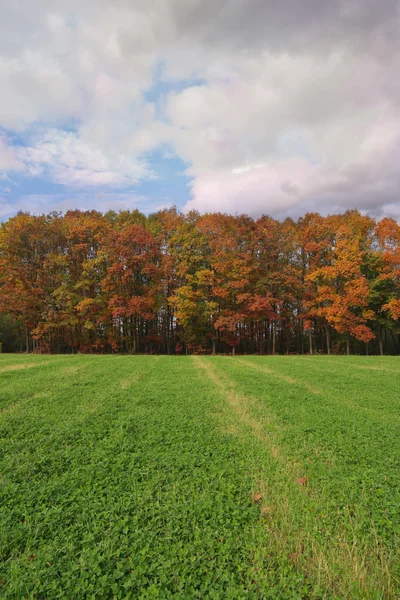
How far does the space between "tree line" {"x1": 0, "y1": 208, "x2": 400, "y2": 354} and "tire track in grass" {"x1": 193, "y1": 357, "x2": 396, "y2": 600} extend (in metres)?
25.1

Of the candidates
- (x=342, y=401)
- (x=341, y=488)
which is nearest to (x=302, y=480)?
(x=341, y=488)

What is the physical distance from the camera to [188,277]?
3017cm

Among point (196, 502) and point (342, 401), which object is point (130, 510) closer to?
point (196, 502)

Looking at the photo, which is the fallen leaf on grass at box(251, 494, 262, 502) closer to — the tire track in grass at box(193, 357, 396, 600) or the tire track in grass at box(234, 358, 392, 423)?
the tire track in grass at box(193, 357, 396, 600)

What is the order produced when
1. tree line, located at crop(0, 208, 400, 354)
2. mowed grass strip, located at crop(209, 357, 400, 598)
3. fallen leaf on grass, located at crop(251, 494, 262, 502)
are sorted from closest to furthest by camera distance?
mowed grass strip, located at crop(209, 357, 400, 598)
fallen leaf on grass, located at crop(251, 494, 262, 502)
tree line, located at crop(0, 208, 400, 354)

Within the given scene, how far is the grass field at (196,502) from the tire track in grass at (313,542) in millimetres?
13

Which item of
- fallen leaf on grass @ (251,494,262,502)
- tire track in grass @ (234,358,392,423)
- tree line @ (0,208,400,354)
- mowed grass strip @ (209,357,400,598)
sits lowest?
tire track in grass @ (234,358,392,423)

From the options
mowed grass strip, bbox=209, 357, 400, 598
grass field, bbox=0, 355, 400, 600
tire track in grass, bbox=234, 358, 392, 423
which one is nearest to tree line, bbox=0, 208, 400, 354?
tire track in grass, bbox=234, 358, 392, 423

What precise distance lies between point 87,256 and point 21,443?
1156 inches

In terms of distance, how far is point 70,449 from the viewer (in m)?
4.81

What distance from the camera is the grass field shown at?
252cm

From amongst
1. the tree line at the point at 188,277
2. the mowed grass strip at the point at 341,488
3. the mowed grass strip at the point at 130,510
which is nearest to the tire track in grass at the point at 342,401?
the mowed grass strip at the point at 341,488

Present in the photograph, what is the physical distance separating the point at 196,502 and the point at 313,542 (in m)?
1.27

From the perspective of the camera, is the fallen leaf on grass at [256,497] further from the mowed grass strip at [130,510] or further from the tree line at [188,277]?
the tree line at [188,277]
